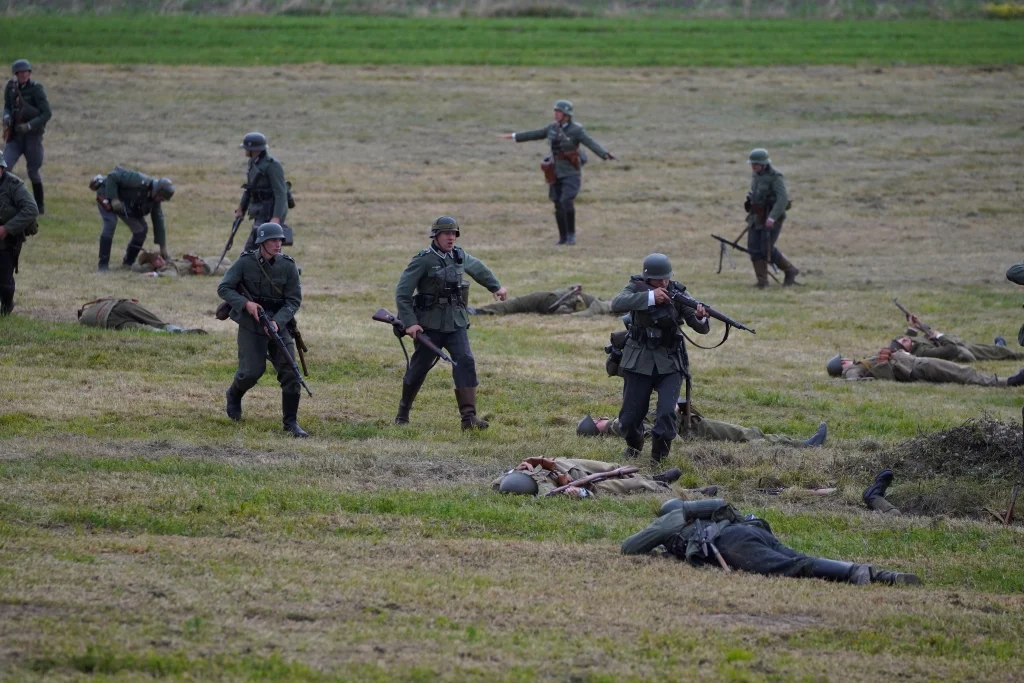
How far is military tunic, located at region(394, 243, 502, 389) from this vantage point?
1343cm

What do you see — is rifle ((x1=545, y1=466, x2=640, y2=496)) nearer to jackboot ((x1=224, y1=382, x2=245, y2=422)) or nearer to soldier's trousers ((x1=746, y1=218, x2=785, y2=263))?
jackboot ((x1=224, y1=382, x2=245, y2=422))

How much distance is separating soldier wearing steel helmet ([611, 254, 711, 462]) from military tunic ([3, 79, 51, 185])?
15.1 metres

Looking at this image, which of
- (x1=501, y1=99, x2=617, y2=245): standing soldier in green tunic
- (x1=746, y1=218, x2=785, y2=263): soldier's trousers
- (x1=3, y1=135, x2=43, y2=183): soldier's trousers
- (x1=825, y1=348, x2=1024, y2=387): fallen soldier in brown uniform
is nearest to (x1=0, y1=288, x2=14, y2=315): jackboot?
(x1=3, y1=135, x2=43, y2=183): soldier's trousers

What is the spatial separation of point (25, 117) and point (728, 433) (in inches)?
612

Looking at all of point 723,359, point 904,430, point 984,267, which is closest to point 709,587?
point 904,430

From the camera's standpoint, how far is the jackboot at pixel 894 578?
9.30 metres

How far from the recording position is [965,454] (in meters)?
12.2

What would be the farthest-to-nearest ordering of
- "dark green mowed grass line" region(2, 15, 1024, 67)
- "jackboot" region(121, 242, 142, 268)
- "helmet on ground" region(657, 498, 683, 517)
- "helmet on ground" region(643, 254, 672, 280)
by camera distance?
"dark green mowed grass line" region(2, 15, 1024, 67) < "jackboot" region(121, 242, 142, 268) < "helmet on ground" region(643, 254, 672, 280) < "helmet on ground" region(657, 498, 683, 517)

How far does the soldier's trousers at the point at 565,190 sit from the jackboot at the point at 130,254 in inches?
297

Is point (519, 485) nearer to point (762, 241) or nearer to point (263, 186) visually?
point (263, 186)

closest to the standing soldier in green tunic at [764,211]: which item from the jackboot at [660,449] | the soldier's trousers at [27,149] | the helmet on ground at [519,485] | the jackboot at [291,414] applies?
the jackboot at [660,449]

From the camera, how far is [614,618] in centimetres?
824

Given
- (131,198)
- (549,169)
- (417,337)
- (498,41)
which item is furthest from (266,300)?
(498,41)

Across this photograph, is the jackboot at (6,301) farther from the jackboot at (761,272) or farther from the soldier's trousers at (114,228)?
the jackboot at (761,272)
